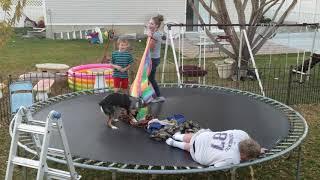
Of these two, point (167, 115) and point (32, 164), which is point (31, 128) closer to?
point (32, 164)

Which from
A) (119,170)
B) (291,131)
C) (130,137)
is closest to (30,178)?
(130,137)

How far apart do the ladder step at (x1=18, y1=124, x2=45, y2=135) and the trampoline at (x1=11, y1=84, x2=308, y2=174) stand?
2.03 feet

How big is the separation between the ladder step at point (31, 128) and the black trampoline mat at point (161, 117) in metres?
0.89

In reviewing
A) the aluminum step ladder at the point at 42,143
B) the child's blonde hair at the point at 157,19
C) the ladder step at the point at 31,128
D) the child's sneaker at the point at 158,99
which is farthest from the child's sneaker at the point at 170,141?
the child's blonde hair at the point at 157,19

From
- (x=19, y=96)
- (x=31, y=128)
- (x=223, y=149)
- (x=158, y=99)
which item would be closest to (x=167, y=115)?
(x=158, y=99)

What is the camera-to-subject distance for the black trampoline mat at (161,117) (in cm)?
364

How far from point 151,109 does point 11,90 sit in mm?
2015

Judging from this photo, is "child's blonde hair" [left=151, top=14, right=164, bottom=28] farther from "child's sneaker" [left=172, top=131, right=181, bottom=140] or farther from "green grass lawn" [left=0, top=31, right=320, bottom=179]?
"green grass lawn" [left=0, top=31, right=320, bottom=179]

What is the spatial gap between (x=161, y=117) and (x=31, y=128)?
7.20ft

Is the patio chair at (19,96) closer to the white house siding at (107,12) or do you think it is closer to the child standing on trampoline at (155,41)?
the child standing on trampoline at (155,41)

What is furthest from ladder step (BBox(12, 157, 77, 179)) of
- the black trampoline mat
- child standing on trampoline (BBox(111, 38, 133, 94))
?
child standing on trampoline (BBox(111, 38, 133, 94))

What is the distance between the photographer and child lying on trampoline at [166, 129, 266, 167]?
11.0ft

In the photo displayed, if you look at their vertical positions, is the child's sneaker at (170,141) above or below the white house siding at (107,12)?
below

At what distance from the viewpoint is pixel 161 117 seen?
4785 millimetres
